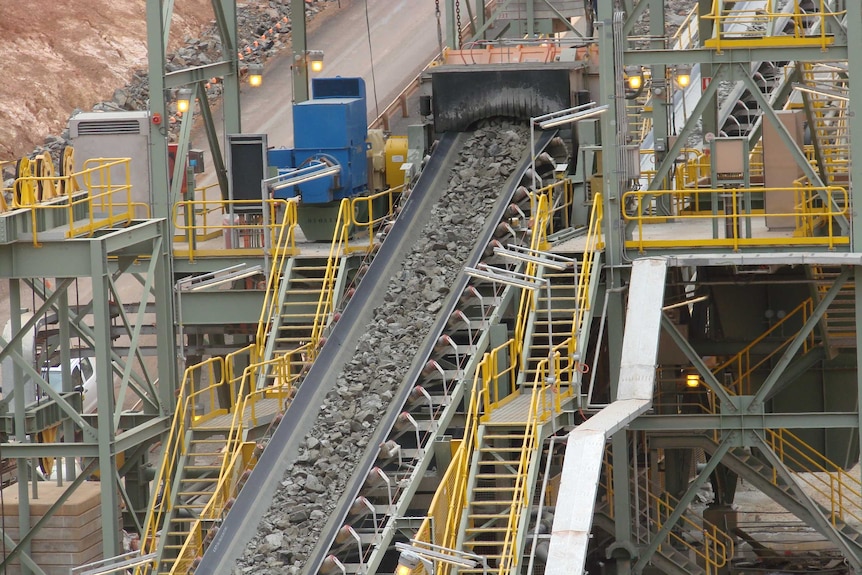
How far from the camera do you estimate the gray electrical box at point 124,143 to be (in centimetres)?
2452

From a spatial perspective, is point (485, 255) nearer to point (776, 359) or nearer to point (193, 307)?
point (193, 307)

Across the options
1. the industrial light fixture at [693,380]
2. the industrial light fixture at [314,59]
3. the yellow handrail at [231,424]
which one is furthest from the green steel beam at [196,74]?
the industrial light fixture at [693,380]

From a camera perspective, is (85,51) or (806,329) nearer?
(806,329)

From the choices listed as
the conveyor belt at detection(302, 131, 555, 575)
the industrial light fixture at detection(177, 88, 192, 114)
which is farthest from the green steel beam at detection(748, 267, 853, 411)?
the industrial light fixture at detection(177, 88, 192, 114)

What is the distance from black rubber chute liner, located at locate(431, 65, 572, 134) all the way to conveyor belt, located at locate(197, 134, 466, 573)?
0.38 m

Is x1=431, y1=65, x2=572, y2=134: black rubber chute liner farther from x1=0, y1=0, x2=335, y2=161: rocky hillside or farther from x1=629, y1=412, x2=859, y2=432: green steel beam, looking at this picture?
x1=0, y1=0, x2=335, y2=161: rocky hillside

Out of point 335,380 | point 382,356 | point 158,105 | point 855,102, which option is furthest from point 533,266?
point 158,105

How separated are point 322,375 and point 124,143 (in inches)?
212

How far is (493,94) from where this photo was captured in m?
25.6

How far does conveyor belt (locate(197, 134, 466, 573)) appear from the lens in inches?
755

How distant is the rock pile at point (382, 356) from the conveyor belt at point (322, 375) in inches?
5.1

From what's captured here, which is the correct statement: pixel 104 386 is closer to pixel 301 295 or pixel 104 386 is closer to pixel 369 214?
pixel 301 295

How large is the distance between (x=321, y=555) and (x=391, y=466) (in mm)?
1906

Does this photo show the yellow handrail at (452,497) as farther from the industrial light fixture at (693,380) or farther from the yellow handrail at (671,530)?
the industrial light fixture at (693,380)
